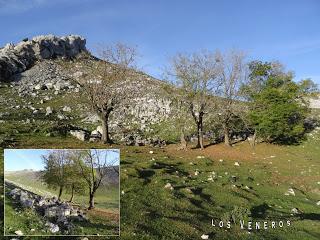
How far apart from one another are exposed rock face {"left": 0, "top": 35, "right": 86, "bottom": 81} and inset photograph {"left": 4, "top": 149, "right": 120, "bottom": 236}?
226 feet

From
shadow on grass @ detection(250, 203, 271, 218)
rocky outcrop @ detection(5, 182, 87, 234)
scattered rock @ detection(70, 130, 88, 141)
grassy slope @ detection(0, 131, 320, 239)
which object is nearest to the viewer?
rocky outcrop @ detection(5, 182, 87, 234)

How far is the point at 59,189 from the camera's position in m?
12.7

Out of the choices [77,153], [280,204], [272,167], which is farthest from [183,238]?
[272,167]

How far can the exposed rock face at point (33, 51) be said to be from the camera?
83.6 meters

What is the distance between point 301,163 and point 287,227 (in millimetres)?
19886

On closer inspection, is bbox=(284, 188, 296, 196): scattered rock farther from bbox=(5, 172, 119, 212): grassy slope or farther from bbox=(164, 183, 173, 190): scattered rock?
bbox=(5, 172, 119, 212): grassy slope

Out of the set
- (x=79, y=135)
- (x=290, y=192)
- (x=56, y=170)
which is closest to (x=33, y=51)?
(x=79, y=135)

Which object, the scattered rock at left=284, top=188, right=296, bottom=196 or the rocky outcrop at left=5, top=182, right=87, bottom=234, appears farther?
the scattered rock at left=284, top=188, right=296, bottom=196

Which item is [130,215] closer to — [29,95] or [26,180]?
[26,180]

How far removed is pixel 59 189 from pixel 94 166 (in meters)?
1.12

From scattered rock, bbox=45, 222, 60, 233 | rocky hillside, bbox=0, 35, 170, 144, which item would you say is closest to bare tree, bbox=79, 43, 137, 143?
rocky hillside, bbox=0, 35, 170, 144

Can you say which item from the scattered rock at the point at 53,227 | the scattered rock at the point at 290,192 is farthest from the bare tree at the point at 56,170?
the scattered rock at the point at 290,192

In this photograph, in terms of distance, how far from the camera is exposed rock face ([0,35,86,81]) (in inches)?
3292

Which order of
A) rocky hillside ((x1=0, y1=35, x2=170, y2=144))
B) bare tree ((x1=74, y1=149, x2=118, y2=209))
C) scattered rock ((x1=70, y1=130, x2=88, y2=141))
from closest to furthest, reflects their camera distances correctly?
bare tree ((x1=74, y1=149, x2=118, y2=209))
scattered rock ((x1=70, y1=130, x2=88, y2=141))
rocky hillside ((x1=0, y1=35, x2=170, y2=144))
